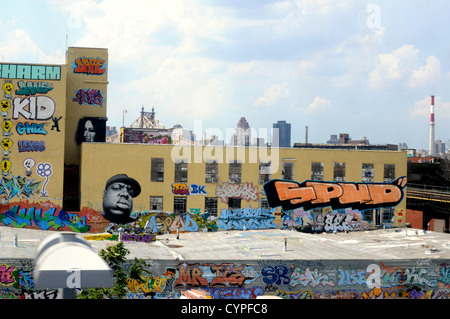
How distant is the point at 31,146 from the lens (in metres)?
55.4

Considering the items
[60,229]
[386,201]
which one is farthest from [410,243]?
[60,229]

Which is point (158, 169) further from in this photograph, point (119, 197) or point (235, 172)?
point (235, 172)

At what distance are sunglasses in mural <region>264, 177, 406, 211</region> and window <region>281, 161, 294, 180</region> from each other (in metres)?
0.57

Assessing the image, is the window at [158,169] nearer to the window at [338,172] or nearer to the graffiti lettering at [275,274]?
the window at [338,172]

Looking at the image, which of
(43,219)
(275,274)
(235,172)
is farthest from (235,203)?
(275,274)

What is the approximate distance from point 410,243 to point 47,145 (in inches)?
1496

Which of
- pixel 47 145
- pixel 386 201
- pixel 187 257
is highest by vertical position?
pixel 47 145

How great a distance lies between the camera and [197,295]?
30.7 meters

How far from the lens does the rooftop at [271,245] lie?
45781mm

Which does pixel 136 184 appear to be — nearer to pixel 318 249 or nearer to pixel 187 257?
pixel 187 257

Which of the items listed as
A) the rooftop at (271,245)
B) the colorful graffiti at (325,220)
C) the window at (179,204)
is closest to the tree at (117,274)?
the rooftop at (271,245)

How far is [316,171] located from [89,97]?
88.1 feet

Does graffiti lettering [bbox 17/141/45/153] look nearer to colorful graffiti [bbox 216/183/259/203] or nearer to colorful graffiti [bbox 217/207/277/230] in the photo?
colorful graffiti [bbox 216/183/259/203]

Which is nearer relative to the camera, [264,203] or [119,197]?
[119,197]
